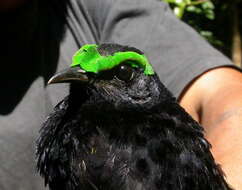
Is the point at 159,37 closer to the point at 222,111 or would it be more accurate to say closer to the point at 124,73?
the point at 222,111

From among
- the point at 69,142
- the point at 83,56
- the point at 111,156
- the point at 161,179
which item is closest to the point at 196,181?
the point at 161,179

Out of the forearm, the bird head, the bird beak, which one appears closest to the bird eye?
the bird head

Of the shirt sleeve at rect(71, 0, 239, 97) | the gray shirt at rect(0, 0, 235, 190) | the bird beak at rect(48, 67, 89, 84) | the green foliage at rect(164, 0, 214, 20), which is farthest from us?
the green foliage at rect(164, 0, 214, 20)

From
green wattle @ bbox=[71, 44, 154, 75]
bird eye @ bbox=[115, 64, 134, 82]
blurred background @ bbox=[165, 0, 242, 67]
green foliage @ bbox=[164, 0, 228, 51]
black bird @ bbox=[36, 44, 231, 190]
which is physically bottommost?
blurred background @ bbox=[165, 0, 242, 67]

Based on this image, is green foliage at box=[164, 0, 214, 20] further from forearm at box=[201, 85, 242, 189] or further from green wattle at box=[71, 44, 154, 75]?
green wattle at box=[71, 44, 154, 75]

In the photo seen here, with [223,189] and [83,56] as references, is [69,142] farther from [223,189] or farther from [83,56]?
[223,189]

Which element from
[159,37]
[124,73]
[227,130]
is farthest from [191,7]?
[124,73]

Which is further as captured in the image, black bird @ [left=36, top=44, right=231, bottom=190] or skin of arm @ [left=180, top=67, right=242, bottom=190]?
skin of arm @ [left=180, top=67, right=242, bottom=190]
